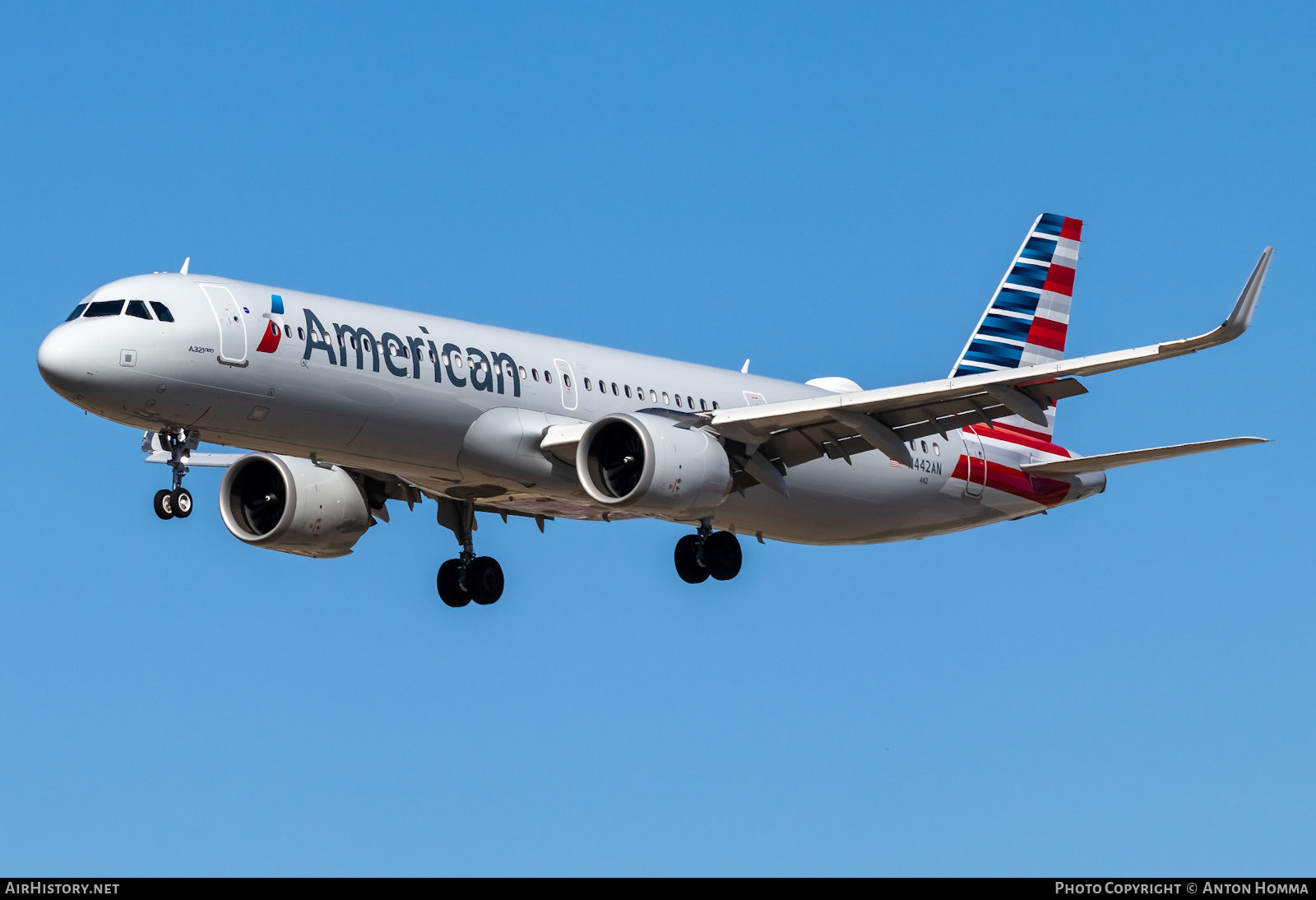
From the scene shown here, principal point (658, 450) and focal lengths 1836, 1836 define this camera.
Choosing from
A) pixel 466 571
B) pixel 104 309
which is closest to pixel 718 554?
pixel 466 571

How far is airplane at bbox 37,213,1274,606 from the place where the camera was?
1233 inches

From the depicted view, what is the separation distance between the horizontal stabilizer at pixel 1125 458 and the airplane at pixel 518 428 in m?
0.07

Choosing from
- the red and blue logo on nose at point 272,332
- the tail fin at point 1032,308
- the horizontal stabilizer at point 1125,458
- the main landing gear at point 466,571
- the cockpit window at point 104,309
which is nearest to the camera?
the cockpit window at point 104,309

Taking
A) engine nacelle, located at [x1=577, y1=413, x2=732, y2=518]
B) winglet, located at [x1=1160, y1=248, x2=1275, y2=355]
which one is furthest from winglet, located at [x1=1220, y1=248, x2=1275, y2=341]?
engine nacelle, located at [x1=577, y1=413, x2=732, y2=518]

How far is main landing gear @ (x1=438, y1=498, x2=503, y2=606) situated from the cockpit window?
11.0 metres

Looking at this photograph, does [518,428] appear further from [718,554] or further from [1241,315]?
[1241,315]

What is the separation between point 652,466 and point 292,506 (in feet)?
27.7

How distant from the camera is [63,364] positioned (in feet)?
99.9

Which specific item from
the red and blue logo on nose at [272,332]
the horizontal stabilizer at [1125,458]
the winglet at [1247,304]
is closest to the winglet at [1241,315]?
the winglet at [1247,304]

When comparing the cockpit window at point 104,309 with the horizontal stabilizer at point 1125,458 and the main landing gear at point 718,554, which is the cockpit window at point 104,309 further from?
the horizontal stabilizer at point 1125,458

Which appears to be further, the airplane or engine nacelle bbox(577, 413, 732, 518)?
engine nacelle bbox(577, 413, 732, 518)

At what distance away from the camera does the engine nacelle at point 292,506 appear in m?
38.1

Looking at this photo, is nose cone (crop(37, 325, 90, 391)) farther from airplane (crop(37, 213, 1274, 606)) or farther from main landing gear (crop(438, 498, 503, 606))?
main landing gear (crop(438, 498, 503, 606))
